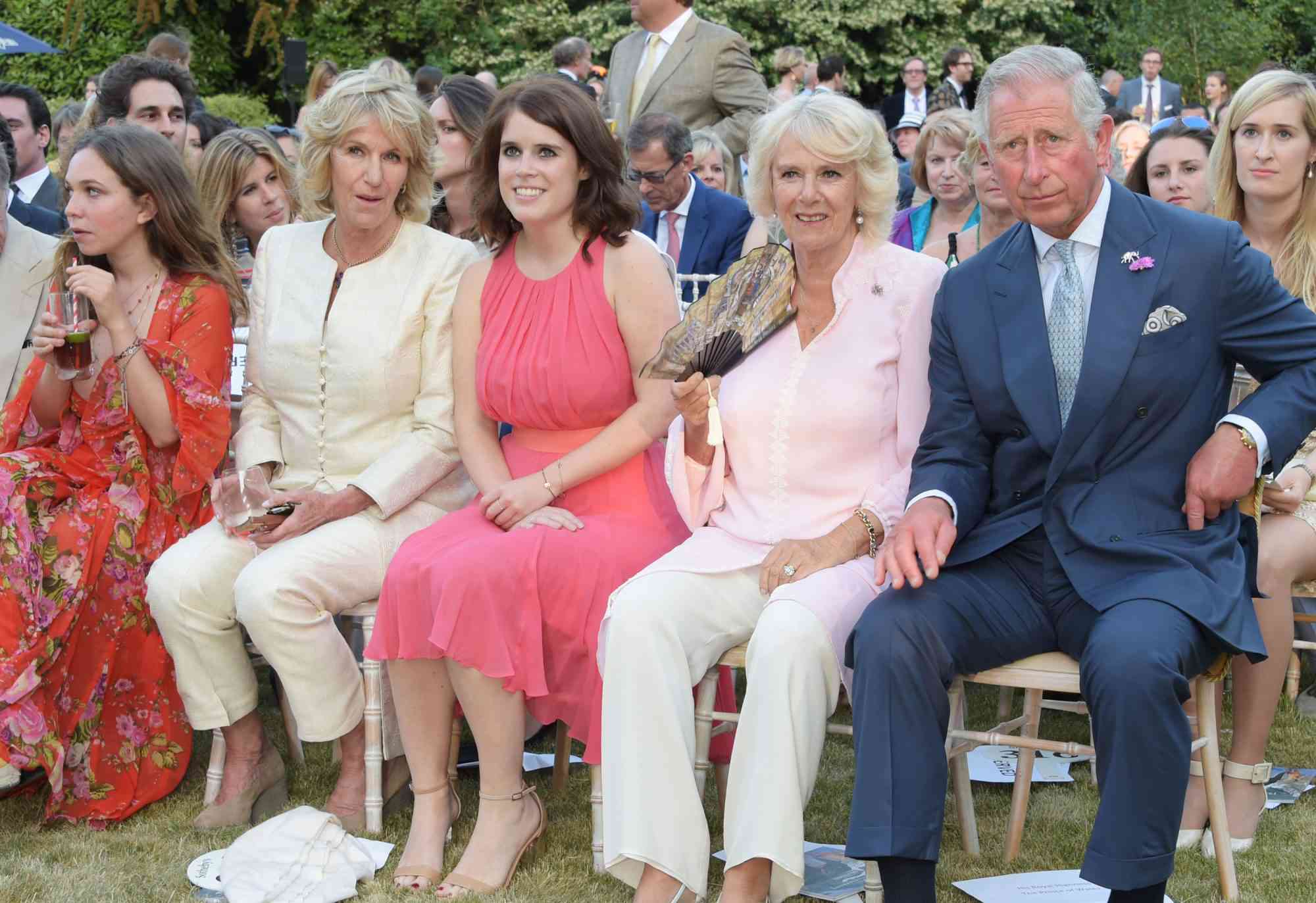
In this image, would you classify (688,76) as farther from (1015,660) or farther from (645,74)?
(1015,660)

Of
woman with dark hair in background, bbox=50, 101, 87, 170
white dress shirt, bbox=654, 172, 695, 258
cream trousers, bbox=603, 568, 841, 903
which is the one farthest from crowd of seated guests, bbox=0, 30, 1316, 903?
woman with dark hair in background, bbox=50, 101, 87, 170

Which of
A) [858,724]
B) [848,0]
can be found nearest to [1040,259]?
[858,724]

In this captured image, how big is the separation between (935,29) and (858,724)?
19419mm

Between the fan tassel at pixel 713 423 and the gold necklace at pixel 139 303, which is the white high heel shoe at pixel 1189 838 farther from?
the gold necklace at pixel 139 303

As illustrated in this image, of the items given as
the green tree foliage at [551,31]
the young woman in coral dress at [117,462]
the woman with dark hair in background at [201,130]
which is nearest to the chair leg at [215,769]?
the young woman in coral dress at [117,462]

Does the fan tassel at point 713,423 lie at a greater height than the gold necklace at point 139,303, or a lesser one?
lesser

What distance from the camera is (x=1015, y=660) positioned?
3066 mm

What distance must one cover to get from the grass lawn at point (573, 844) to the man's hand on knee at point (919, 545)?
2.64 feet

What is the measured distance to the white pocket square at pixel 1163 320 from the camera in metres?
3.00

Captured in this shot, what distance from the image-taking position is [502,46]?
67.7 ft

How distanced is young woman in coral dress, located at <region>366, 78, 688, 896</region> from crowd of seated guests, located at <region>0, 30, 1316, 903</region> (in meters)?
0.01

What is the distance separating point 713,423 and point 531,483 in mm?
559

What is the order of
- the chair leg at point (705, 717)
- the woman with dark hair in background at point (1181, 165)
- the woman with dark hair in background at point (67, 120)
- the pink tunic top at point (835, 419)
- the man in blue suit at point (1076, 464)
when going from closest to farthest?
the man in blue suit at point (1076, 464) → the chair leg at point (705, 717) → the pink tunic top at point (835, 419) → the woman with dark hair in background at point (1181, 165) → the woman with dark hair in background at point (67, 120)

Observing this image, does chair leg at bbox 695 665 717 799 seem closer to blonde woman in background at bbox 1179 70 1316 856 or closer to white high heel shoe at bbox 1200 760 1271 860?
blonde woman in background at bbox 1179 70 1316 856
